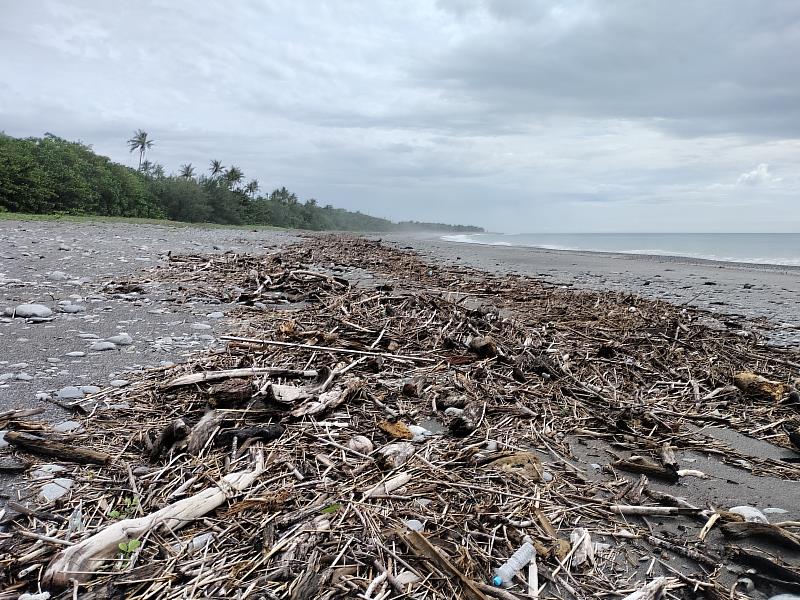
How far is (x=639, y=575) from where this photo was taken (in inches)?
76.1

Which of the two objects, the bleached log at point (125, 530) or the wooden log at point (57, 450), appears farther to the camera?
the wooden log at point (57, 450)

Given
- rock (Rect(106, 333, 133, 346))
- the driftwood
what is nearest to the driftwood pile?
the driftwood

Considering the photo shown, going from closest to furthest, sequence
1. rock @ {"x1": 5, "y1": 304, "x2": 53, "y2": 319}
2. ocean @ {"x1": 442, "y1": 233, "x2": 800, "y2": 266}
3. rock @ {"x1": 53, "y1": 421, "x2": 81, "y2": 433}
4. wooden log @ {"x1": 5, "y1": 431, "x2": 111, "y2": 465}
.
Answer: wooden log @ {"x1": 5, "y1": 431, "x2": 111, "y2": 465} → rock @ {"x1": 53, "y1": 421, "x2": 81, "y2": 433} → rock @ {"x1": 5, "y1": 304, "x2": 53, "y2": 319} → ocean @ {"x1": 442, "y1": 233, "x2": 800, "y2": 266}

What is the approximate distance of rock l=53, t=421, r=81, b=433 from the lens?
2.82m

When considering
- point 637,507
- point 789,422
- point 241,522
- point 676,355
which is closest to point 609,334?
point 676,355

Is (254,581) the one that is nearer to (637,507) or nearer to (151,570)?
(151,570)

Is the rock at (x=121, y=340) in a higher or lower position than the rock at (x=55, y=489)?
higher

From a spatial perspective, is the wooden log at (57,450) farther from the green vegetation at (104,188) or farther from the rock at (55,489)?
the green vegetation at (104,188)

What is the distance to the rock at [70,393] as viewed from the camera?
129 inches

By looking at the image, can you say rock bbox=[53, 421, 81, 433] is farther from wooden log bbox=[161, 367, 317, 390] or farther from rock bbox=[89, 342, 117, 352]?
rock bbox=[89, 342, 117, 352]

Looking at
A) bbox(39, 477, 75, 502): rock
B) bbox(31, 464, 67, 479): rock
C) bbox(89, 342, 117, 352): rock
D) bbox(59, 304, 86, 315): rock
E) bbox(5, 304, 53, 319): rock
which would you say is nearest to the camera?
bbox(39, 477, 75, 502): rock

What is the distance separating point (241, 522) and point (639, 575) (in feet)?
5.48

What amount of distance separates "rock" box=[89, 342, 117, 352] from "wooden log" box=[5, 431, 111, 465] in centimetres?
197

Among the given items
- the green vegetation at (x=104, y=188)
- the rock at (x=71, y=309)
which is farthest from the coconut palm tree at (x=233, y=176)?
the rock at (x=71, y=309)
